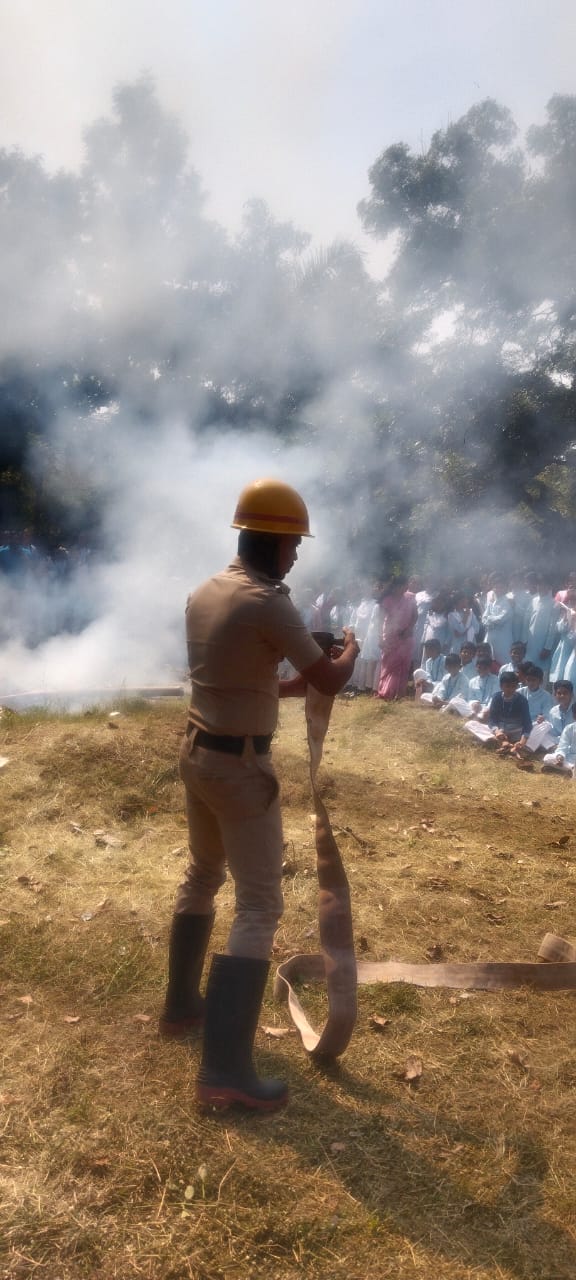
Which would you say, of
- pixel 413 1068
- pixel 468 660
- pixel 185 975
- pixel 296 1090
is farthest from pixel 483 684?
pixel 296 1090

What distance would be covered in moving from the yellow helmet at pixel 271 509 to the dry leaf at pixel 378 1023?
1.96 m

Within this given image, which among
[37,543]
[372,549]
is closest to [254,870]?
[372,549]

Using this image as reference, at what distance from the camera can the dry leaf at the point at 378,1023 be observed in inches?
139

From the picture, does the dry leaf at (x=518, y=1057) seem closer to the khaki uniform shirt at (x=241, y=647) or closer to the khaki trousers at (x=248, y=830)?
the khaki trousers at (x=248, y=830)

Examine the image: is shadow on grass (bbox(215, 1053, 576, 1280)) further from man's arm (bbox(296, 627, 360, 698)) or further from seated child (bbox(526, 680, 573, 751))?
seated child (bbox(526, 680, 573, 751))

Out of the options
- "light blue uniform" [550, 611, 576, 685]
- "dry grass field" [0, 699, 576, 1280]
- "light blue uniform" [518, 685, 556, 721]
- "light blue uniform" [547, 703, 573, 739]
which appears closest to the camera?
"dry grass field" [0, 699, 576, 1280]

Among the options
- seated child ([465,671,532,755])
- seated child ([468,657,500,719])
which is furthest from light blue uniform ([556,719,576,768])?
seated child ([468,657,500,719])

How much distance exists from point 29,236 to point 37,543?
16.7ft

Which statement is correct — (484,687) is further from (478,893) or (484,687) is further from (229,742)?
(229,742)

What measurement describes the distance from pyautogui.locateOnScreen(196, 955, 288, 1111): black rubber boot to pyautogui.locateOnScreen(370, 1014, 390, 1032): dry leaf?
660mm

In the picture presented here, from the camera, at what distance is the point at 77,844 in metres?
5.46

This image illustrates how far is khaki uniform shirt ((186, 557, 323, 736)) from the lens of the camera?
9.46 ft

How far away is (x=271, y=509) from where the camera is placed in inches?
118

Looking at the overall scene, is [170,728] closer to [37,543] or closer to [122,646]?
[122,646]
